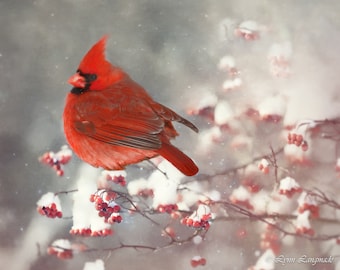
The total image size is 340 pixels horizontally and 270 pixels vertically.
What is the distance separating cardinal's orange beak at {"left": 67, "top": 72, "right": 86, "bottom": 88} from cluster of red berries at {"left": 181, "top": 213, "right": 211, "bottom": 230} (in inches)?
22.5

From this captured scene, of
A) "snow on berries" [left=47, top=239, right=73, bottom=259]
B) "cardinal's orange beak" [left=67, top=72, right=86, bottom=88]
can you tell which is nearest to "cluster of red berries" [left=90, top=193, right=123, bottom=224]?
"snow on berries" [left=47, top=239, right=73, bottom=259]

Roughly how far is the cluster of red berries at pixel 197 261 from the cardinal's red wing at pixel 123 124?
1.27ft

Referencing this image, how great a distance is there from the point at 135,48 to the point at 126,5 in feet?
0.54

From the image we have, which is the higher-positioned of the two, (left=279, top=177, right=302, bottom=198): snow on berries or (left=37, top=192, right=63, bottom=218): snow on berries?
(left=279, top=177, right=302, bottom=198): snow on berries

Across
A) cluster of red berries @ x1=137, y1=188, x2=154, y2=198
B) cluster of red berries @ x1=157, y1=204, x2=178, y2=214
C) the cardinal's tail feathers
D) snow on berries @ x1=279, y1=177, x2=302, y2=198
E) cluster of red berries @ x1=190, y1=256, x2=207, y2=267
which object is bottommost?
cluster of red berries @ x1=190, y1=256, x2=207, y2=267

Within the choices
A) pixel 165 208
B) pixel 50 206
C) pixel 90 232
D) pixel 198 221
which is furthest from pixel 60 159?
pixel 198 221

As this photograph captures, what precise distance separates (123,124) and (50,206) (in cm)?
38

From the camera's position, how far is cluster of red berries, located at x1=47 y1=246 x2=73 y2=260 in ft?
5.80

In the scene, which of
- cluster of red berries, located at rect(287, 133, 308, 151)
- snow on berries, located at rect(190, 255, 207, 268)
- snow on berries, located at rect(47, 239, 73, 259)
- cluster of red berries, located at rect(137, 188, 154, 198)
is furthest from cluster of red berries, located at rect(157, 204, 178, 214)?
cluster of red berries, located at rect(287, 133, 308, 151)

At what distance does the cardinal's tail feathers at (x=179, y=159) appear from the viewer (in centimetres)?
171

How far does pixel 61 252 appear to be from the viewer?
5.81 feet

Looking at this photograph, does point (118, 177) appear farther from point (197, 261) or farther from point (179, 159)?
point (197, 261)

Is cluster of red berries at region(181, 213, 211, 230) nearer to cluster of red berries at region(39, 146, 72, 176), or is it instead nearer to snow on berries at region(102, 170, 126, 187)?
snow on berries at region(102, 170, 126, 187)

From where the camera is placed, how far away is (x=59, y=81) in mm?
1818
